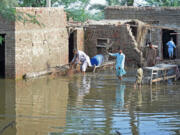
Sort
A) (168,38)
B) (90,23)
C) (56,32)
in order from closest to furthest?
(56,32) < (90,23) < (168,38)

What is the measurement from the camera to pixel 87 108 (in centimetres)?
1279

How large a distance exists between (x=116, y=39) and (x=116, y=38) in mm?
55

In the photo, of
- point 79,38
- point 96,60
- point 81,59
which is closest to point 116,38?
point 79,38

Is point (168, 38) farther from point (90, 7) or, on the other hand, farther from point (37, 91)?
point (37, 91)

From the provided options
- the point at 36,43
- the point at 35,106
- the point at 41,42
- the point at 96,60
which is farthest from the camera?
the point at 96,60

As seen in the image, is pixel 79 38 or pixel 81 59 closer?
pixel 81 59

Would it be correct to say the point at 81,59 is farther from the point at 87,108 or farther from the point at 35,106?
the point at 87,108

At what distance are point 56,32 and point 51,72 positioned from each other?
238cm

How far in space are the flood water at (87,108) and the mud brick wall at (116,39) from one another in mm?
5579

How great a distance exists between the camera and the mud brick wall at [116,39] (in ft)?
80.5

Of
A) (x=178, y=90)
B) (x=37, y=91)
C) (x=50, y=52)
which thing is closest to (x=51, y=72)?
(x=50, y=52)

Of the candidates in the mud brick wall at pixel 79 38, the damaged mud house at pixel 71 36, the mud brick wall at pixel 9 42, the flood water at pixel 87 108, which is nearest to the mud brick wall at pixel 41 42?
the damaged mud house at pixel 71 36

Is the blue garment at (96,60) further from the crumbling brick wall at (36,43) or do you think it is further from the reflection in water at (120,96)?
the reflection in water at (120,96)

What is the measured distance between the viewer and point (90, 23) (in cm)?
2534
